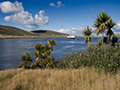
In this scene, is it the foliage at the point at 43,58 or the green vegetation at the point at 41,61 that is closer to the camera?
the green vegetation at the point at 41,61

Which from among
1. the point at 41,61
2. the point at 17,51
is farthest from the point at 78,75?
the point at 17,51

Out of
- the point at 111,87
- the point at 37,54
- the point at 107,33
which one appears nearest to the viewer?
the point at 111,87

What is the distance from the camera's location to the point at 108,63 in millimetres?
6914

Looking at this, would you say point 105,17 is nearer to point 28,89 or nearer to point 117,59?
point 117,59

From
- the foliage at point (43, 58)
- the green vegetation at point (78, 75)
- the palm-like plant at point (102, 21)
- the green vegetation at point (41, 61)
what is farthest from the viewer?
the palm-like plant at point (102, 21)

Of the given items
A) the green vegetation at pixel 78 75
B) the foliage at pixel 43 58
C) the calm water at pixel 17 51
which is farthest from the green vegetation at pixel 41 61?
the green vegetation at pixel 78 75

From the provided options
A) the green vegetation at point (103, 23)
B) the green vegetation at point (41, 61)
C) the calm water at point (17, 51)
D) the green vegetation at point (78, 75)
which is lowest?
the calm water at point (17, 51)

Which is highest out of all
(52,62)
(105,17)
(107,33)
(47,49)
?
(105,17)

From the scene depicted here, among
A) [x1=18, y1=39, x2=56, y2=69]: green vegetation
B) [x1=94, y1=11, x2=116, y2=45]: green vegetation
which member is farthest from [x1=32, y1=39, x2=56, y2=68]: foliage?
[x1=94, y1=11, x2=116, y2=45]: green vegetation

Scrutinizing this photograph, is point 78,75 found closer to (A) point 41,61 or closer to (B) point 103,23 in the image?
(A) point 41,61

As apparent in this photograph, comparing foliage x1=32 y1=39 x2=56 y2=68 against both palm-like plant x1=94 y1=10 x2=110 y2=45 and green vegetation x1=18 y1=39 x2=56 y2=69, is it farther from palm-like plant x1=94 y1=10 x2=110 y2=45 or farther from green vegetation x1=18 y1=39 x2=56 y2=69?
palm-like plant x1=94 y1=10 x2=110 y2=45

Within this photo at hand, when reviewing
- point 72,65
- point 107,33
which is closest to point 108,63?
point 72,65

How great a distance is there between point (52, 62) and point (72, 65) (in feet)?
47.0

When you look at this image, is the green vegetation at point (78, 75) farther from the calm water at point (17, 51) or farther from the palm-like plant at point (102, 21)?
the palm-like plant at point (102, 21)
